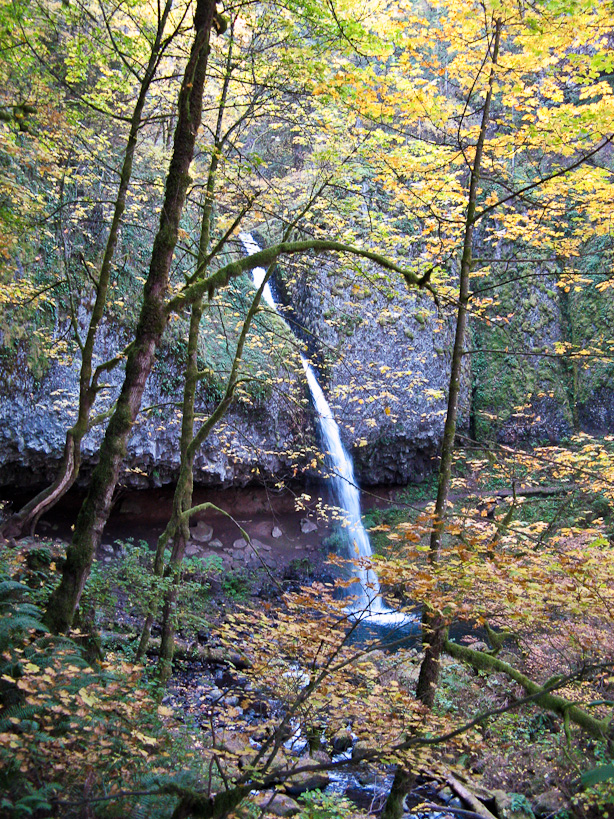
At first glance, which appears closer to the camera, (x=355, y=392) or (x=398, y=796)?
(x=398, y=796)

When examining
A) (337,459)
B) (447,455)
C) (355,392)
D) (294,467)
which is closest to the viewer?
(447,455)

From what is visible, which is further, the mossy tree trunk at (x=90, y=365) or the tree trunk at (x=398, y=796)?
the mossy tree trunk at (x=90, y=365)

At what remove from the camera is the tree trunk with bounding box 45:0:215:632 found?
11.9 ft

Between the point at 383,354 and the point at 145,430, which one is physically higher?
the point at 383,354

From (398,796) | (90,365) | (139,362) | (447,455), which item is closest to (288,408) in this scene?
(90,365)

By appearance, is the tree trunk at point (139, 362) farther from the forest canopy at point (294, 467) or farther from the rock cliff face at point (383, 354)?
the rock cliff face at point (383, 354)

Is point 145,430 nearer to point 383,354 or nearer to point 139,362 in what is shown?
point 383,354

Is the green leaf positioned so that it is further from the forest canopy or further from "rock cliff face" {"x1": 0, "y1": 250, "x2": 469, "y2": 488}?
"rock cliff face" {"x1": 0, "y1": 250, "x2": 469, "y2": 488}

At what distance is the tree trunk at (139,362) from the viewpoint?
362cm

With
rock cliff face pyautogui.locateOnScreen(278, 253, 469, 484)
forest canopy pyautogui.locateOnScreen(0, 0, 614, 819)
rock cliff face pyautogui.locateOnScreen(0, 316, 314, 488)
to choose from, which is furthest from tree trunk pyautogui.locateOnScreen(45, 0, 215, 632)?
rock cliff face pyautogui.locateOnScreen(278, 253, 469, 484)

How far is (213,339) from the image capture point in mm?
11680

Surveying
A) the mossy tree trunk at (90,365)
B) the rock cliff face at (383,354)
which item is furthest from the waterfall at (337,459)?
the mossy tree trunk at (90,365)

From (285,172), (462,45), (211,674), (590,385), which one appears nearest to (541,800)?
(211,674)

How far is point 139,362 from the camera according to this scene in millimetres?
3744
